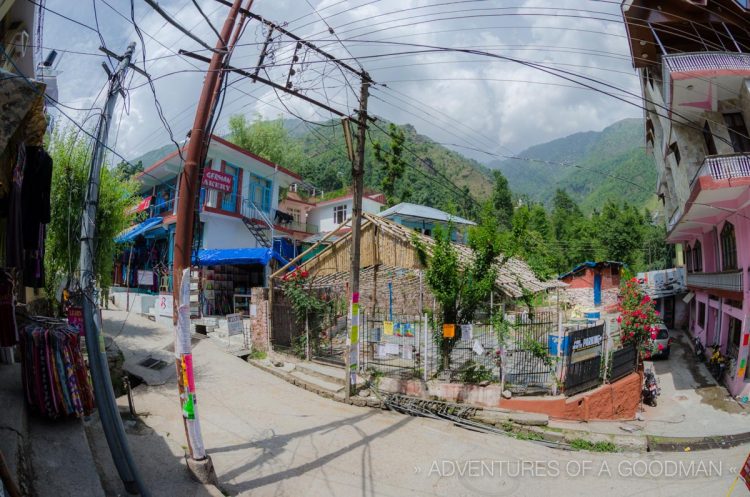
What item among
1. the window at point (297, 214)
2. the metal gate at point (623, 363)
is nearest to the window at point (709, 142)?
the metal gate at point (623, 363)

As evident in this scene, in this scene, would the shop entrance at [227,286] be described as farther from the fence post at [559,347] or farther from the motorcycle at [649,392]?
the motorcycle at [649,392]

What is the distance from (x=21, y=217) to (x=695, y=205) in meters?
19.0

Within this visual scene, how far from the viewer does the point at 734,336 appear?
16.7 m

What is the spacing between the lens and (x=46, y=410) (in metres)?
5.95

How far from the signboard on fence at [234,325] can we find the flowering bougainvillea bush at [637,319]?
1265cm

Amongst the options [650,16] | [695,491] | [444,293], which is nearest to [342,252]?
[444,293]

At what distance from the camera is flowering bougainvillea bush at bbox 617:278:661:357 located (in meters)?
13.0

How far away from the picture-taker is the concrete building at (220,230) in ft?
65.7

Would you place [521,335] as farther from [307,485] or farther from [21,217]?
[21,217]

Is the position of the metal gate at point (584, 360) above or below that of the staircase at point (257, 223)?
below

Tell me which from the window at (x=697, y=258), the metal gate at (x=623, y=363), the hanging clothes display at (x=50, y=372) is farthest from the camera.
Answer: the window at (x=697, y=258)

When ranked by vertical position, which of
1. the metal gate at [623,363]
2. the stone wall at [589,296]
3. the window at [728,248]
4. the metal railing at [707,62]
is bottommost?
the metal gate at [623,363]

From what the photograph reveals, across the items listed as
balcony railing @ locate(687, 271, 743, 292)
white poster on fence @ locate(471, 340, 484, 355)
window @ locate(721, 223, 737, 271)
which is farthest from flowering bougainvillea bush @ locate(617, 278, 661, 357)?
window @ locate(721, 223, 737, 271)

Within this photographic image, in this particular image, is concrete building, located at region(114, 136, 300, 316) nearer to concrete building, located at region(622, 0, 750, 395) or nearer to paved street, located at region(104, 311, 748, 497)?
paved street, located at region(104, 311, 748, 497)
